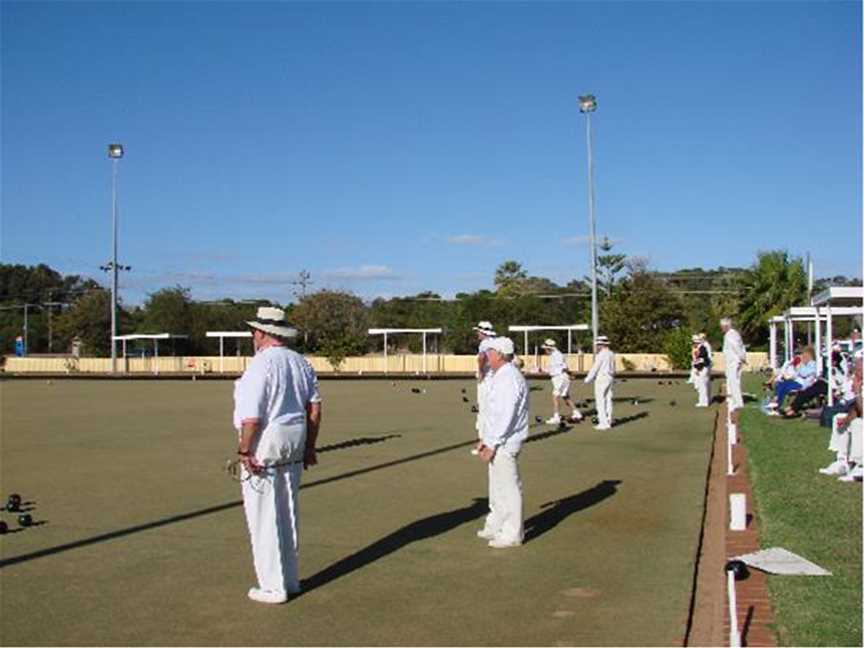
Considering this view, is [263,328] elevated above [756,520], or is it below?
above

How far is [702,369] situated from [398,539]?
49.5 ft

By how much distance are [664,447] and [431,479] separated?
471 cm

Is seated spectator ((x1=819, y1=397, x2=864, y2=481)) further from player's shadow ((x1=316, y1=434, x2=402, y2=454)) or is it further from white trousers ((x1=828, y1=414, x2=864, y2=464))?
player's shadow ((x1=316, y1=434, x2=402, y2=454))

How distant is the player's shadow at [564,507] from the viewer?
8.92 metres

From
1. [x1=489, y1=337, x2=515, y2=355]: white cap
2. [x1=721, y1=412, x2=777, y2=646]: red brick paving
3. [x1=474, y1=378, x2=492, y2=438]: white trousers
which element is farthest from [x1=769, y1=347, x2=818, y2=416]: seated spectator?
[x1=489, y1=337, x2=515, y2=355]: white cap

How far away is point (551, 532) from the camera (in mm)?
8758

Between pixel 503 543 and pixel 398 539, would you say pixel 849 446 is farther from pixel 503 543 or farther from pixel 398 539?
pixel 398 539

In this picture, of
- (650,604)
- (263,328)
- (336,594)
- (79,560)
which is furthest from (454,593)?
(79,560)

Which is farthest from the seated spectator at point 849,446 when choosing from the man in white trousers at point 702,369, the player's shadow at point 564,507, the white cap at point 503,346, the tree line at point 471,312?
the tree line at point 471,312

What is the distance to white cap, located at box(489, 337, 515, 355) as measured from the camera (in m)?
8.70

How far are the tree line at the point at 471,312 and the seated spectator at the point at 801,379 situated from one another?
25684 millimetres

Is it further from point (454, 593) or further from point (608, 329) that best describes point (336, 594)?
point (608, 329)

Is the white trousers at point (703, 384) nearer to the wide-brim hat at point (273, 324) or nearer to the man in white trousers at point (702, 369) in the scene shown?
the man in white trousers at point (702, 369)

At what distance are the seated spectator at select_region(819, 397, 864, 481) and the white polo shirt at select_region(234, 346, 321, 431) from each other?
255 inches
